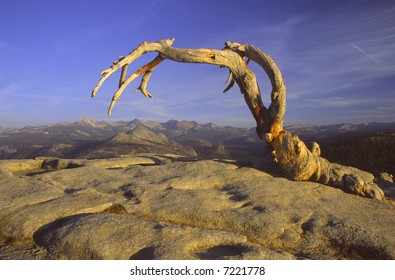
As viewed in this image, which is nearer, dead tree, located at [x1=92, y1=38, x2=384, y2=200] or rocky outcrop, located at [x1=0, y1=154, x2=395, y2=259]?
rocky outcrop, located at [x1=0, y1=154, x2=395, y2=259]

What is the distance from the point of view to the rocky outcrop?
8.12 m

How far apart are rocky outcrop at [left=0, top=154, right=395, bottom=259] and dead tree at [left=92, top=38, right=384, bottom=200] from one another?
2.86ft

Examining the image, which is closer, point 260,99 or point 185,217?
point 185,217

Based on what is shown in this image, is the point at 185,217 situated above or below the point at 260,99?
below

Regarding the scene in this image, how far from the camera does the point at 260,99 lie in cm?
1614

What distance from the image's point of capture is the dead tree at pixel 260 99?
14.3m

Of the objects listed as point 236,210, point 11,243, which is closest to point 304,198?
point 236,210

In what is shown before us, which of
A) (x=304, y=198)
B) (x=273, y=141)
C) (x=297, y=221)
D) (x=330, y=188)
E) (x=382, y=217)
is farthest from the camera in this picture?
(x=273, y=141)

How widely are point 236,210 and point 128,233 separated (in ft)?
12.4

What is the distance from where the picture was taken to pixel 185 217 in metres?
10.0

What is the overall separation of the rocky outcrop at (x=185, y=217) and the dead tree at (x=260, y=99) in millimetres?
871

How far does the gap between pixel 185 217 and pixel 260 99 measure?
331 inches

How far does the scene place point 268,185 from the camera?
1323 cm
